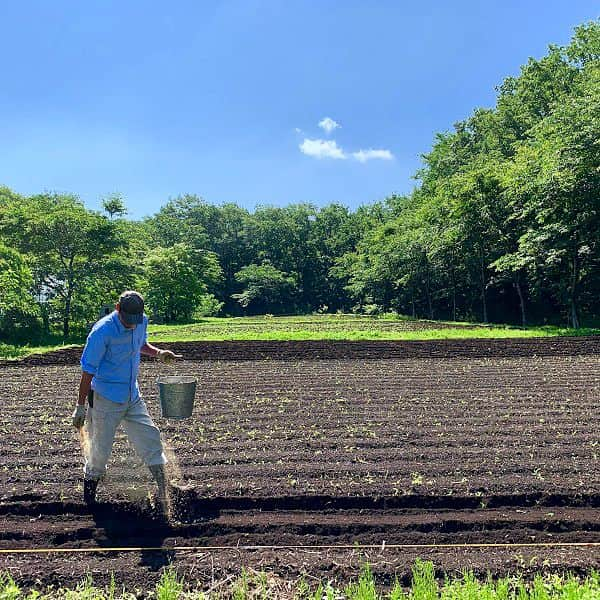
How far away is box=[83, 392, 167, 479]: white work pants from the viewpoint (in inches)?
175

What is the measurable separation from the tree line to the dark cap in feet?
50.5

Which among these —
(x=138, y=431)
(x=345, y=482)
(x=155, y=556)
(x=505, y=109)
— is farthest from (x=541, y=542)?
(x=505, y=109)

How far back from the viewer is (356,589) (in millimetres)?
3238

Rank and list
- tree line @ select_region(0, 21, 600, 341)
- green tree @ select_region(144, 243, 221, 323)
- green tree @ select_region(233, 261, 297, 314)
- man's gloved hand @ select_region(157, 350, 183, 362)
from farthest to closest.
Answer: green tree @ select_region(233, 261, 297, 314), green tree @ select_region(144, 243, 221, 323), tree line @ select_region(0, 21, 600, 341), man's gloved hand @ select_region(157, 350, 183, 362)

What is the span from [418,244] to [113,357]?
33617 mm

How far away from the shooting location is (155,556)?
3.74 meters

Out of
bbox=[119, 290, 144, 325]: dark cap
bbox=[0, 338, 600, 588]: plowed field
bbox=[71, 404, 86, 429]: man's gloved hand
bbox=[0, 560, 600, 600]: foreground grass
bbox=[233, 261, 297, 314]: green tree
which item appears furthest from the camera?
bbox=[233, 261, 297, 314]: green tree

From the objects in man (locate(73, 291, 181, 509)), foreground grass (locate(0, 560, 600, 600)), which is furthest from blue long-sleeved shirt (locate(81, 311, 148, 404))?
A: foreground grass (locate(0, 560, 600, 600))

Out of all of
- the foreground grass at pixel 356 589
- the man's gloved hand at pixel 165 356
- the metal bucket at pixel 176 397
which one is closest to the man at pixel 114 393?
the man's gloved hand at pixel 165 356

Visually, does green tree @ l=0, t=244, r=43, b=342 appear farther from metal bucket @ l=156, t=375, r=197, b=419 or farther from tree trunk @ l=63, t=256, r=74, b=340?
metal bucket @ l=156, t=375, r=197, b=419

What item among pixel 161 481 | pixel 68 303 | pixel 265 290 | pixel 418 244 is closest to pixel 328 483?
pixel 161 481

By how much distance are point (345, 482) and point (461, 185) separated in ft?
92.0

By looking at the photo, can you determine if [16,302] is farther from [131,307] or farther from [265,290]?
[265,290]

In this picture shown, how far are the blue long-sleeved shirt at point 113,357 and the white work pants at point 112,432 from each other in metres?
0.10
